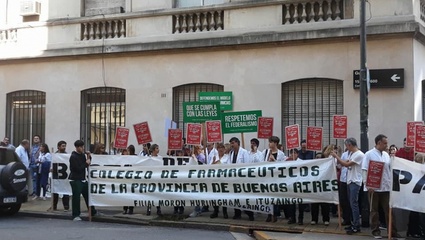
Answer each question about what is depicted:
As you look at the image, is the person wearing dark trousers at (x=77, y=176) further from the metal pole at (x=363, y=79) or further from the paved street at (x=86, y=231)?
the metal pole at (x=363, y=79)

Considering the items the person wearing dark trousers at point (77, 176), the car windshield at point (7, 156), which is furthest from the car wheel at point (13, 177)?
the person wearing dark trousers at point (77, 176)

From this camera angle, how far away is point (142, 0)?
16828mm

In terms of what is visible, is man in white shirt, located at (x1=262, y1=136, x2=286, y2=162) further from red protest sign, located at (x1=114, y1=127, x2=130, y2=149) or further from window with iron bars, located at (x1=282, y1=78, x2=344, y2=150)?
red protest sign, located at (x1=114, y1=127, x2=130, y2=149)

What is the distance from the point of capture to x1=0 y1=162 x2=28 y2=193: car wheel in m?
12.3

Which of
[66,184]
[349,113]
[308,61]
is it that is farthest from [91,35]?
[349,113]

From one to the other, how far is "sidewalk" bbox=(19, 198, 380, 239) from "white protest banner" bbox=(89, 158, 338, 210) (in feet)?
1.18

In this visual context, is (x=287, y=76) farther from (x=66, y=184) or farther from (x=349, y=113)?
(x=66, y=184)

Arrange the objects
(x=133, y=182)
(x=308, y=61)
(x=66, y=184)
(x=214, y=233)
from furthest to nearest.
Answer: (x=308, y=61), (x=66, y=184), (x=133, y=182), (x=214, y=233)

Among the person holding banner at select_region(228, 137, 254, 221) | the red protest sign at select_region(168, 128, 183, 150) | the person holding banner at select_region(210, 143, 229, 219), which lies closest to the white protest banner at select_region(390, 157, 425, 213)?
the person holding banner at select_region(228, 137, 254, 221)

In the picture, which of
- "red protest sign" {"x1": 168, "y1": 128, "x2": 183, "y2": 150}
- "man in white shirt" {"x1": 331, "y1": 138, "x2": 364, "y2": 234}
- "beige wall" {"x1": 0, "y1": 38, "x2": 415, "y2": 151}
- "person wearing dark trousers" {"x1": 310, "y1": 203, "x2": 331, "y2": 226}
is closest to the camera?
"man in white shirt" {"x1": 331, "y1": 138, "x2": 364, "y2": 234}

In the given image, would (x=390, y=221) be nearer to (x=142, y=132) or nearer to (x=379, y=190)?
(x=379, y=190)

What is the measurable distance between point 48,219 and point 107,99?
549 centimetres

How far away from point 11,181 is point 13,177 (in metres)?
0.10

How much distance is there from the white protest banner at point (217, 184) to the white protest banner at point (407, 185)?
4.11 ft
